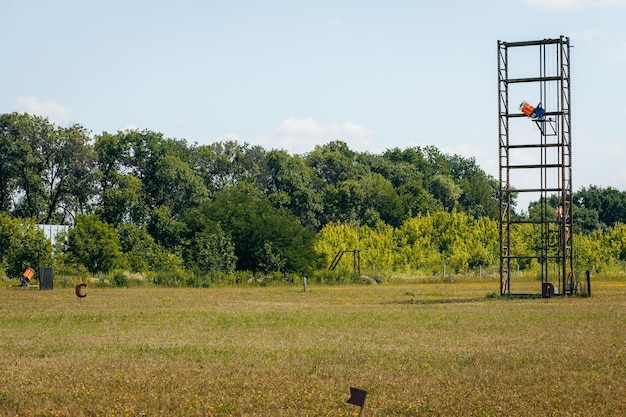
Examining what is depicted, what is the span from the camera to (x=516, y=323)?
32719mm

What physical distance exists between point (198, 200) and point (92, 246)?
87.7 ft

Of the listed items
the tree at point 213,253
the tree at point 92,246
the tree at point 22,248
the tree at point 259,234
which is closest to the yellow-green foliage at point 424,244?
the tree at point 259,234

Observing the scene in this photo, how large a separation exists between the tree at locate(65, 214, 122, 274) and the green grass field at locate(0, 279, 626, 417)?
40.2 m

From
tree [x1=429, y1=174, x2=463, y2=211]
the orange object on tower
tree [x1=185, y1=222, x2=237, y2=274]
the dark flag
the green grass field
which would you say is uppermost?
tree [x1=429, y1=174, x2=463, y2=211]

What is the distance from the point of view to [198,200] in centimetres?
10669

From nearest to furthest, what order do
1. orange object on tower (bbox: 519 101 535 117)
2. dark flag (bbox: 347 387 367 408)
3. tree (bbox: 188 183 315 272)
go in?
dark flag (bbox: 347 387 367 408) < orange object on tower (bbox: 519 101 535 117) < tree (bbox: 188 183 315 272)

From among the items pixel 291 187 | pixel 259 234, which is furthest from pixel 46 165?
pixel 291 187

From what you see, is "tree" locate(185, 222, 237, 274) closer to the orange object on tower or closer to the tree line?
the tree line

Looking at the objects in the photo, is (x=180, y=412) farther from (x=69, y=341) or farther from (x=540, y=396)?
(x=69, y=341)

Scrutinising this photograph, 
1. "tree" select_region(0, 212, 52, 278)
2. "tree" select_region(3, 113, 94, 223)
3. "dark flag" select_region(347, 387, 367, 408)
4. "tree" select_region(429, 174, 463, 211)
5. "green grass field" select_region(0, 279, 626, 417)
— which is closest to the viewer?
"dark flag" select_region(347, 387, 367, 408)

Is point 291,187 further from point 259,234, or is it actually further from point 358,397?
point 358,397

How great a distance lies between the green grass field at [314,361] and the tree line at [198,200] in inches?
1494

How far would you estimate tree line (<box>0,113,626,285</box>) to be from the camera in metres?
82.4

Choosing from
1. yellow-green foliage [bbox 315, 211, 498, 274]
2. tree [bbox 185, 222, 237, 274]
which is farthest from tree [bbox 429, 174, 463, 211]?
tree [bbox 185, 222, 237, 274]
